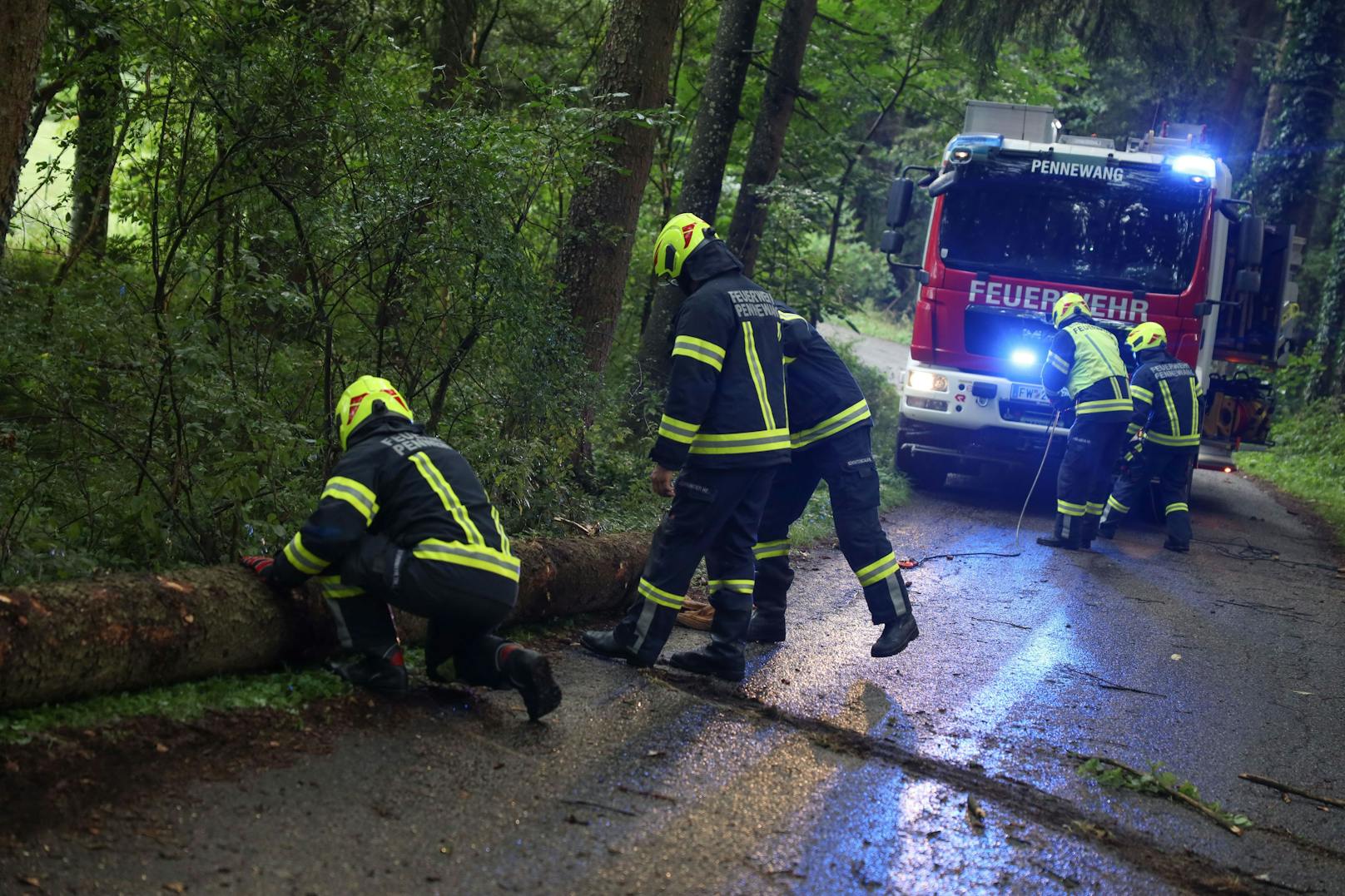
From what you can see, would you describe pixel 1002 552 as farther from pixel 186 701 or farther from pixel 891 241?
pixel 186 701

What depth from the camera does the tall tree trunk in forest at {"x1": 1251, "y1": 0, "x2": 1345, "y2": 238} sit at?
854 inches

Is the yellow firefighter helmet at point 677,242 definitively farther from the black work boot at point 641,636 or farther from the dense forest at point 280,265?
the black work boot at point 641,636

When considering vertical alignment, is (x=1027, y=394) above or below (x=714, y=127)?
below

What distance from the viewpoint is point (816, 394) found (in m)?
6.01

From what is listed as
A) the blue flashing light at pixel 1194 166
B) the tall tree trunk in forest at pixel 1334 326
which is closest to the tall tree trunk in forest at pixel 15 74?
the blue flashing light at pixel 1194 166

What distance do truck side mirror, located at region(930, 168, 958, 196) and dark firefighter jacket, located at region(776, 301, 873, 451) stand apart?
581cm

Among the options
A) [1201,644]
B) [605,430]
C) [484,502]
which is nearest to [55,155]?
[484,502]

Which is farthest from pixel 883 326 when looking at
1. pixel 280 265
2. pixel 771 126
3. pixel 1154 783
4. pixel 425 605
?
pixel 425 605

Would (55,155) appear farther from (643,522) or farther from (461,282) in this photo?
(643,522)

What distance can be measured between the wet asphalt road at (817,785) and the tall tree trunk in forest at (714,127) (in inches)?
163

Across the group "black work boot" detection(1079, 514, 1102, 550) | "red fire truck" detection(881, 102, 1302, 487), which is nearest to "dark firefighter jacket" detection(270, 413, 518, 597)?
"black work boot" detection(1079, 514, 1102, 550)

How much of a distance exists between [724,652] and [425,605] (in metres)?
1.61

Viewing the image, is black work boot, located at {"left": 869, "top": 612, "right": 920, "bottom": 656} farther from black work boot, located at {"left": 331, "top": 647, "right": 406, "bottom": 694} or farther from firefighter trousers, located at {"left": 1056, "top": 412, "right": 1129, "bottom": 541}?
firefighter trousers, located at {"left": 1056, "top": 412, "right": 1129, "bottom": 541}

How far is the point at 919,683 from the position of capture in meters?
5.71
